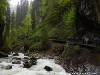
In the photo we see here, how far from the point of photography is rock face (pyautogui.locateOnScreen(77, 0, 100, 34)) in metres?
26.1

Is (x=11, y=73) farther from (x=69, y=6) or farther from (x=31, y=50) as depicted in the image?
(x=69, y=6)

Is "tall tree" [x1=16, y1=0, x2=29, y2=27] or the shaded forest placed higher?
"tall tree" [x1=16, y1=0, x2=29, y2=27]

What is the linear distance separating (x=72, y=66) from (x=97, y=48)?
3.73 metres

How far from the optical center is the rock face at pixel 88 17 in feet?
85.6

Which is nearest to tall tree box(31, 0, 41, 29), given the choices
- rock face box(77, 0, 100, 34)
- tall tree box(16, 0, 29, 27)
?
tall tree box(16, 0, 29, 27)

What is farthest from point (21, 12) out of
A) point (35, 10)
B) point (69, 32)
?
point (69, 32)

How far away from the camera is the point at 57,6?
53125 mm

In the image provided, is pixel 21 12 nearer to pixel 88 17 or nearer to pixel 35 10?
pixel 35 10

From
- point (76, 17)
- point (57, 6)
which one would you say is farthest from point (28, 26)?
point (76, 17)

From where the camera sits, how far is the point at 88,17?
93.4 feet

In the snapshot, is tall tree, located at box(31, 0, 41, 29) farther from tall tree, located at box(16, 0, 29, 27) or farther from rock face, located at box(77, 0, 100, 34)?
rock face, located at box(77, 0, 100, 34)

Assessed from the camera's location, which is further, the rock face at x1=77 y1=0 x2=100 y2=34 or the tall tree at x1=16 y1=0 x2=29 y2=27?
the tall tree at x1=16 y1=0 x2=29 y2=27

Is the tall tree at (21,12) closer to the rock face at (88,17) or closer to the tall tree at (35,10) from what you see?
the tall tree at (35,10)

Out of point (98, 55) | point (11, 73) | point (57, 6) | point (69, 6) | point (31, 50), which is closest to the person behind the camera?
point (11, 73)
